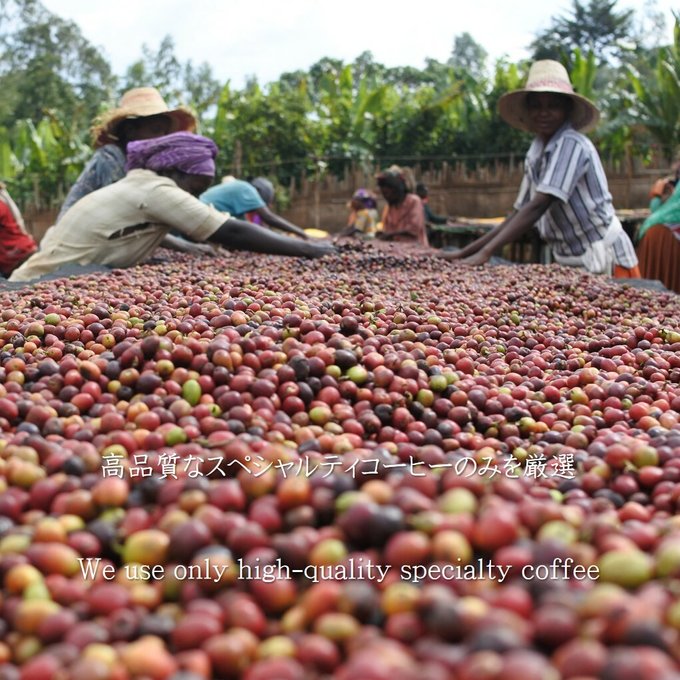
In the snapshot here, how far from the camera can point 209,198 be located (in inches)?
335

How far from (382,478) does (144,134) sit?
5607 mm

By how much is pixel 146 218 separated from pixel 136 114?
1.63 m

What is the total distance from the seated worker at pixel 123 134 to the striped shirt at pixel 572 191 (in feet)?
9.53

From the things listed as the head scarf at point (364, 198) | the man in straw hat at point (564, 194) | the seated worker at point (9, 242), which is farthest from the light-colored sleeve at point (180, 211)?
the head scarf at point (364, 198)

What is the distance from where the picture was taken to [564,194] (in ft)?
18.1

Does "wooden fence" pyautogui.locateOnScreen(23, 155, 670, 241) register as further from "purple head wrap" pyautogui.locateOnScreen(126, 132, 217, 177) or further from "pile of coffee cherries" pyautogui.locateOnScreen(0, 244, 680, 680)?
"pile of coffee cherries" pyautogui.locateOnScreen(0, 244, 680, 680)

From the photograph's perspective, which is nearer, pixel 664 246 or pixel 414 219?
pixel 664 246

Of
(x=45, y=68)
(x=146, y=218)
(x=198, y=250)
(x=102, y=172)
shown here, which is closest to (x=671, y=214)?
(x=198, y=250)

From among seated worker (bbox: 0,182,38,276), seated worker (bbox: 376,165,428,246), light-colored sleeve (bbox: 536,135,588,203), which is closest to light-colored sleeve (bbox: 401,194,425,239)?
seated worker (bbox: 376,165,428,246)

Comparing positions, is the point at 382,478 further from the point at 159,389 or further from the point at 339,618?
the point at 159,389

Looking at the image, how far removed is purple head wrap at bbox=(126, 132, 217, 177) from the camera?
524 cm

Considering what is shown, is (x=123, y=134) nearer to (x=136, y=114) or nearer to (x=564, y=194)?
(x=136, y=114)

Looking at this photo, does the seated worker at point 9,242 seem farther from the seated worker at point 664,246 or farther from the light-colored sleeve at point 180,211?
the seated worker at point 664,246

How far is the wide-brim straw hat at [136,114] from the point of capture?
6.34m
